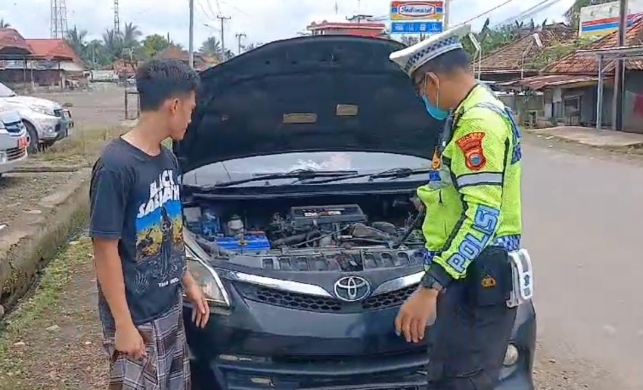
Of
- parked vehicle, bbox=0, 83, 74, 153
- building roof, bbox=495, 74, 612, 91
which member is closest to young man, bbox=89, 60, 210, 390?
parked vehicle, bbox=0, 83, 74, 153

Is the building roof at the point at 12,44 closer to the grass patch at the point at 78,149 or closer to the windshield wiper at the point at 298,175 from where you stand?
the grass patch at the point at 78,149

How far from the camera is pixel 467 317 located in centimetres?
292

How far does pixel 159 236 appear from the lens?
9.86 ft

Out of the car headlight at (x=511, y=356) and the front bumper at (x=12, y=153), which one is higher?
the front bumper at (x=12, y=153)

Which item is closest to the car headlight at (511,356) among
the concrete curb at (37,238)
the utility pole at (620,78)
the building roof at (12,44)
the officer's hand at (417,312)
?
the officer's hand at (417,312)

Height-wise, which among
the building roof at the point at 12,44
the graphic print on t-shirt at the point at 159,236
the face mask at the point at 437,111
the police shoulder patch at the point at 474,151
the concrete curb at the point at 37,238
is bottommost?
the concrete curb at the point at 37,238

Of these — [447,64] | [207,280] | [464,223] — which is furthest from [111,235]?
[447,64]

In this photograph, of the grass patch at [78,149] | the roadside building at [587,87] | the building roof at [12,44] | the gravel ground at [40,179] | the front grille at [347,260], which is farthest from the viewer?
the building roof at [12,44]

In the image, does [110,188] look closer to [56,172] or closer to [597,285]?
[597,285]

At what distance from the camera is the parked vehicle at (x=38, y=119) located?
14.7 meters

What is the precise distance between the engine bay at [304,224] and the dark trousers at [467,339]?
1.00 metres

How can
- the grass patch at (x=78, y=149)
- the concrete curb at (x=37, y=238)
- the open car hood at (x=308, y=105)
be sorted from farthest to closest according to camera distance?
the grass patch at (x=78, y=149) < the concrete curb at (x=37, y=238) < the open car hood at (x=308, y=105)

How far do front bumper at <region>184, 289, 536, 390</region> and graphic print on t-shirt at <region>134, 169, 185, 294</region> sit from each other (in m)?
0.41

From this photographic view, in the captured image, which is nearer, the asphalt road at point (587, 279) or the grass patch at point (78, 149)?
the asphalt road at point (587, 279)
